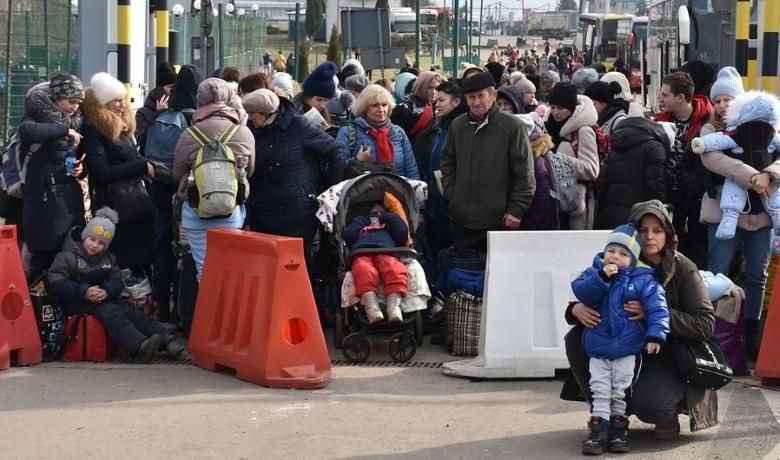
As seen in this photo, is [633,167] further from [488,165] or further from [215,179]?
[215,179]

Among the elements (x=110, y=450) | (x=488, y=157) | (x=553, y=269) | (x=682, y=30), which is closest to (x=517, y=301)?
(x=553, y=269)

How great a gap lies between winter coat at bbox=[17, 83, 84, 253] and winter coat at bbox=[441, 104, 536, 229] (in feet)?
9.27

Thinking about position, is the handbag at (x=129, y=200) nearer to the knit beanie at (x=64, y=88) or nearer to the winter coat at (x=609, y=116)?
the knit beanie at (x=64, y=88)

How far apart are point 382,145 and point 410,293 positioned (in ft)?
5.04

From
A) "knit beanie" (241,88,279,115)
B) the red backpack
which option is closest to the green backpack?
"knit beanie" (241,88,279,115)

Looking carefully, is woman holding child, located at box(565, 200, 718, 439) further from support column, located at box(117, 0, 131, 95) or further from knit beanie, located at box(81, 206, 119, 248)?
support column, located at box(117, 0, 131, 95)

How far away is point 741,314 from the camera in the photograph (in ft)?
30.2

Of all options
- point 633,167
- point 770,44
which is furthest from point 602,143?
point 770,44

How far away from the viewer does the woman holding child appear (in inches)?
285

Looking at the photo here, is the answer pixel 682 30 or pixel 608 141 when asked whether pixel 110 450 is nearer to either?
pixel 608 141

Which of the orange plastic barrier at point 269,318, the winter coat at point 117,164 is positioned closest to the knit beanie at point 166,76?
the winter coat at point 117,164

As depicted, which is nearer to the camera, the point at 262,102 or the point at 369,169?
the point at 262,102

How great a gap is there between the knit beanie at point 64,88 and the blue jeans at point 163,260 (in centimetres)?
142

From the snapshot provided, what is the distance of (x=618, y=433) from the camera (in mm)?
7195
